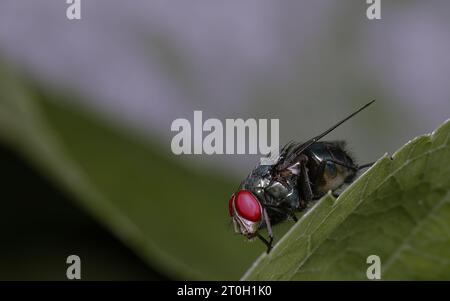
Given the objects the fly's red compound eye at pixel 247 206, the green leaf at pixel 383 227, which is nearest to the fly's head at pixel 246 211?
the fly's red compound eye at pixel 247 206

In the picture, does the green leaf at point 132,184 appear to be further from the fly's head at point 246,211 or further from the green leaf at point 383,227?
the green leaf at point 383,227

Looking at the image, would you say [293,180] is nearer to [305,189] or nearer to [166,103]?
[305,189]

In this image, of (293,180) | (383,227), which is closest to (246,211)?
(293,180)

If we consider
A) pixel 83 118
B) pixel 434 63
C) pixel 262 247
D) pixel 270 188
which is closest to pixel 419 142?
pixel 270 188

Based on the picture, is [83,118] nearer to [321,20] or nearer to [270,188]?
[270,188]

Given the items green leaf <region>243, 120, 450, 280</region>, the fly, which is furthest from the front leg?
green leaf <region>243, 120, 450, 280</region>
